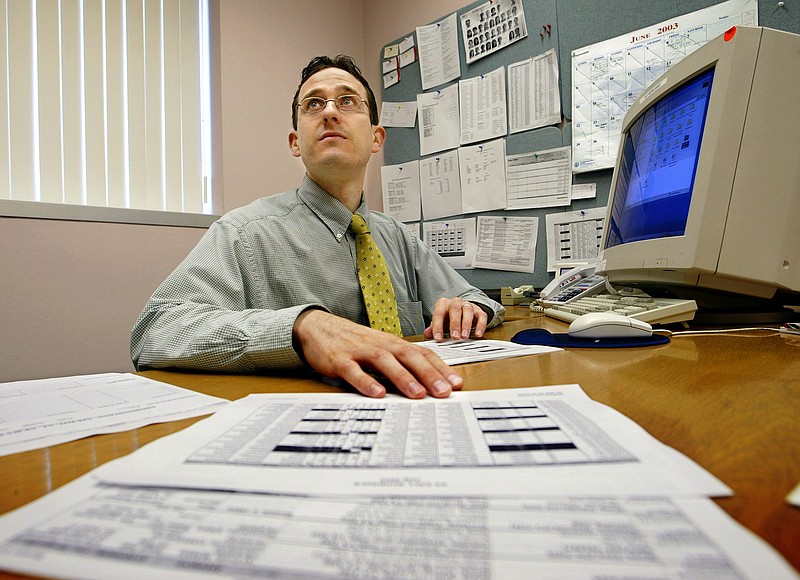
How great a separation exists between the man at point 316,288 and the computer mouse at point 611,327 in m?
0.23

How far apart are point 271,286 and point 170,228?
95 centimetres

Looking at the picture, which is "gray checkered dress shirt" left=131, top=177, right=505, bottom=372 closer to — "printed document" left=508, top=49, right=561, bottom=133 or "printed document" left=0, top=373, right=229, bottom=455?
"printed document" left=0, top=373, right=229, bottom=455

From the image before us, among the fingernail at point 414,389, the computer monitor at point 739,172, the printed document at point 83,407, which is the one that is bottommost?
the printed document at point 83,407

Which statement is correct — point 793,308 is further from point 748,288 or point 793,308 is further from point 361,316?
point 361,316

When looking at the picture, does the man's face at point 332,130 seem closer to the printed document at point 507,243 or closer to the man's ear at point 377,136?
the man's ear at point 377,136

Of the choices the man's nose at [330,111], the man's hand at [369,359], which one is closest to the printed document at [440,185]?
the man's nose at [330,111]

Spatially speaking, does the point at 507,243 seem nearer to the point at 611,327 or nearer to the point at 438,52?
the point at 438,52

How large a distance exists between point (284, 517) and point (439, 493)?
0.08 metres

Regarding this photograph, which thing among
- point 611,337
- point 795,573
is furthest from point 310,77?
point 795,573

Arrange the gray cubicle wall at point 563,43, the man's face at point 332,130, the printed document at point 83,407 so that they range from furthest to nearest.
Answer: the gray cubicle wall at point 563,43, the man's face at point 332,130, the printed document at point 83,407

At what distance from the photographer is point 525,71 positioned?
5.72ft

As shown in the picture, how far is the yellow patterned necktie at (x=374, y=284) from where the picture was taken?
3.46 feet

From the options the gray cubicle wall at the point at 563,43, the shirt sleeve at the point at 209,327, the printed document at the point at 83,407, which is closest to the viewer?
the printed document at the point at 83,407

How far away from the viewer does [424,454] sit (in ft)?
0.99
